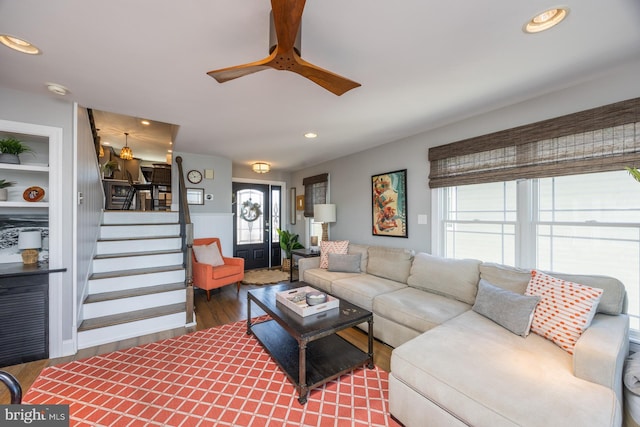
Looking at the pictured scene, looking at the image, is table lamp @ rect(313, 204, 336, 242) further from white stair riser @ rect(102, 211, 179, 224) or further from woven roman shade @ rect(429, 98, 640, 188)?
white stair riser @ rect(102, 211, 179, 224)

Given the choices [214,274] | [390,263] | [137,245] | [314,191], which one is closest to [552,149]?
[390,263]

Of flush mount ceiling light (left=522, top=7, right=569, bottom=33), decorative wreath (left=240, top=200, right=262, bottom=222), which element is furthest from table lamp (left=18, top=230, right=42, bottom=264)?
flush mount ceiling light (left=522, top=7, right=569, bottom=33)

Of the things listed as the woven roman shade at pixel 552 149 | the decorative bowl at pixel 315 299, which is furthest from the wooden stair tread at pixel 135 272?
the woven roman shade at pixel 552 149

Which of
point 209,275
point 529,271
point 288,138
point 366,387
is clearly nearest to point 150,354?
point 209,275

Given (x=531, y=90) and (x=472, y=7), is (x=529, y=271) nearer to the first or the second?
(x=531, y=90)

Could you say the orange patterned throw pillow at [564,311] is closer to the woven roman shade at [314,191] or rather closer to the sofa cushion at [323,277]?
the sofa cushion at [323,277]

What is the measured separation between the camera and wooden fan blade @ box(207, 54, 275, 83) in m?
1.28

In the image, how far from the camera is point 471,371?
143cm

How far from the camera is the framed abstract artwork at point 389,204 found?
351 cm

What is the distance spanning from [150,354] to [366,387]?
1.98 meters

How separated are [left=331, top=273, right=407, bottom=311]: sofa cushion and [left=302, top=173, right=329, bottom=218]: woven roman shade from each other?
2157mm

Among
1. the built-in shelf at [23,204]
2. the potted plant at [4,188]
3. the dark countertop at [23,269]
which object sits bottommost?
the dark countertop at [23,269]

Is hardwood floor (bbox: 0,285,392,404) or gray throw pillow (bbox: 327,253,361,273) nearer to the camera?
hardwood floor (bbox: 0,285,392,404)

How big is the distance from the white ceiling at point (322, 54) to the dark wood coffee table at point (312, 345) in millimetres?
1908
